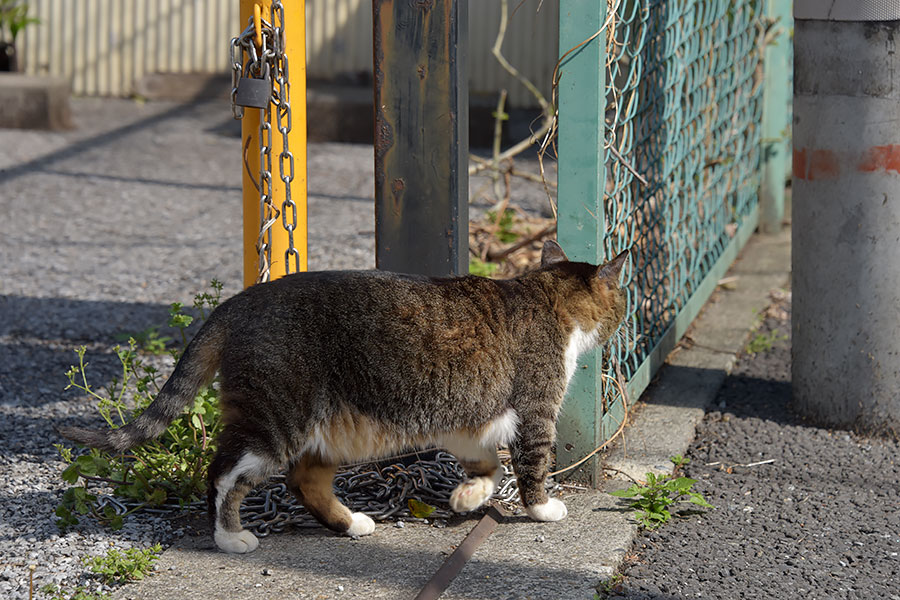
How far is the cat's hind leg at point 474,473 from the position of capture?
352cm

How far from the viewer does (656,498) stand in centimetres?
370

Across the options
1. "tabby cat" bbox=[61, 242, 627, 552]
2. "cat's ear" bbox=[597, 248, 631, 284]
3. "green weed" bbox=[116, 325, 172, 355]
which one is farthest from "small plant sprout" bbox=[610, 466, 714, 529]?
"green weed" bbox=[116, 325, 172, 355]

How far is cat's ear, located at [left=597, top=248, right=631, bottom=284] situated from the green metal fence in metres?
0.13

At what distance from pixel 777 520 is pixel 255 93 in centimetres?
224

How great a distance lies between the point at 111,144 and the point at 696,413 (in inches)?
260

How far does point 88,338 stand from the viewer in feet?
17.9

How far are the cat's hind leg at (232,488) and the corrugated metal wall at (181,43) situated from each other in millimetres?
7585

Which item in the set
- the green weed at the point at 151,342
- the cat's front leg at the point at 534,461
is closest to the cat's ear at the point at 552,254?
the cat's front leg at the point at 534,461

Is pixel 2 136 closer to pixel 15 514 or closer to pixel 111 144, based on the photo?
pixel 111 144

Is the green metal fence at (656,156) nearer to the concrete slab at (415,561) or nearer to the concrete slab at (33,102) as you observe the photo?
the concrete slab at (415,561)

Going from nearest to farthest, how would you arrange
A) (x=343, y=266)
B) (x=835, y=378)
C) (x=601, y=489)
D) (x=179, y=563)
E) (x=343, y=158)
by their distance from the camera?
(x=179, y=563) < (x=601, y=489) < (x=835, y=378) < (x=343, y=266) < (x=343, y=158)

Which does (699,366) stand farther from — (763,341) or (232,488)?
(232,488)

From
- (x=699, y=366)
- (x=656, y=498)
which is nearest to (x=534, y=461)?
(x=656, y=498)

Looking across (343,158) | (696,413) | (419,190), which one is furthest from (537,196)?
(419,190)
